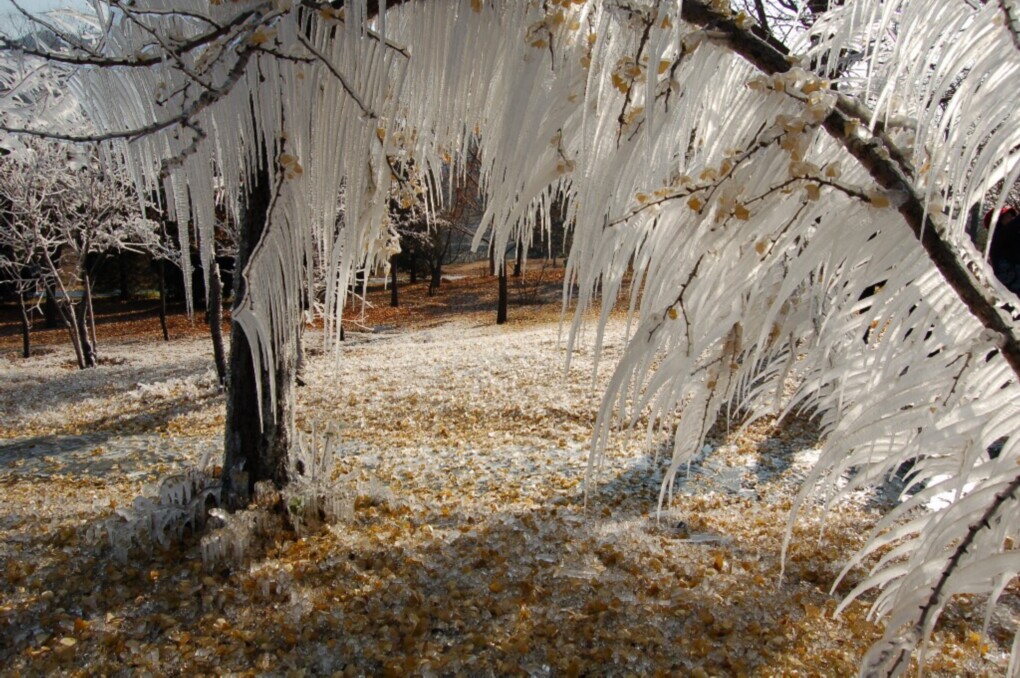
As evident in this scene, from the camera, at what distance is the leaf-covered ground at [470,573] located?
3.12 metres

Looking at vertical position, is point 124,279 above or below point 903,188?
above

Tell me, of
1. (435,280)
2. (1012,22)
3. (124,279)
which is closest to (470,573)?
(1012,22)

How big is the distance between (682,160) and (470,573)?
309 cm

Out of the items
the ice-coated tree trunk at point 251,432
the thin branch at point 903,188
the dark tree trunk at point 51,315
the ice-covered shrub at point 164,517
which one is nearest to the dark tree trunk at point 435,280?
the dark tree trunk at point 51,315

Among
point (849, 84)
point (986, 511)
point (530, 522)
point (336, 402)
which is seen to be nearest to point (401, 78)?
point (849, 84)

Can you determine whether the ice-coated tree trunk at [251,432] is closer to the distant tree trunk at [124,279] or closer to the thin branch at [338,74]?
the thin branch at [338,74]

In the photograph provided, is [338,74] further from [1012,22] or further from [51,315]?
[51,315]

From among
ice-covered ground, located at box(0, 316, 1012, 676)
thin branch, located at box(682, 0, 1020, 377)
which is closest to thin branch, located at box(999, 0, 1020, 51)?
thin branch, located at box(682, 0, 1020, 377)

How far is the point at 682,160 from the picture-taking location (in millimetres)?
1606

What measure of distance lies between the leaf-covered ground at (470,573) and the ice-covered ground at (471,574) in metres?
0.01

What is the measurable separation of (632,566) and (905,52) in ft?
10.9

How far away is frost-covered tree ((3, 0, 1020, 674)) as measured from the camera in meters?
1.42

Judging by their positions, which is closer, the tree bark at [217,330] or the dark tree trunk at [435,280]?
the tree bark at [217,330]

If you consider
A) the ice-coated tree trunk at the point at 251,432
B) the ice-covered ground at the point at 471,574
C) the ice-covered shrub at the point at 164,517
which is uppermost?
the ice-coated tree trunk at the point at 251,432
